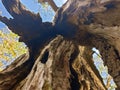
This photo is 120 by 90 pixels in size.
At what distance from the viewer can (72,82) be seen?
443 cm

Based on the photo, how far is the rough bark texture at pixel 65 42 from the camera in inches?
160

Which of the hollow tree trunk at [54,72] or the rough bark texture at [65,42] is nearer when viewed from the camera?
the hollow tree trunk at [54,72]

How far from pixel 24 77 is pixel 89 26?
1.58 meters

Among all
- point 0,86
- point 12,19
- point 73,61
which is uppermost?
point 12,19

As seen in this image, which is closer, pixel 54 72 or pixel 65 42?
pixel 54 72

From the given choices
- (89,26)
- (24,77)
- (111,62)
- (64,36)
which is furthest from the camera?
(64,36)

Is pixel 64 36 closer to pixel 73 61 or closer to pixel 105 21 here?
pixel 73 61

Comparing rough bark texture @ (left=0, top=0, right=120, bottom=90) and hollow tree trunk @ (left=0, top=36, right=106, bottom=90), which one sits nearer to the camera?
hollow tree trunk @ (left=0, top=36, right=106, bottom=90)

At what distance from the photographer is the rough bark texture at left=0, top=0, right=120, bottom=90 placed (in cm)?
405

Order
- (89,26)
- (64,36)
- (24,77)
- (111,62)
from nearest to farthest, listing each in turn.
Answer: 1. (111,62)
2. (89,26)
3. (24,77)
4. (64,36)

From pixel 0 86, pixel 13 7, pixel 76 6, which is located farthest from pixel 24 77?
pixel 76 6

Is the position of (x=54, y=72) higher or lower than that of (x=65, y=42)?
higher

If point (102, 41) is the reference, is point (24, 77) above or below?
above

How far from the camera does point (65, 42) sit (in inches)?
213
